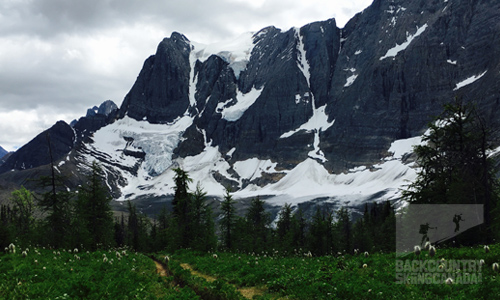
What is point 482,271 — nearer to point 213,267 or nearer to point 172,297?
point 172,297

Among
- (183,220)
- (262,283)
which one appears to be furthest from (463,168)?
(183,220)

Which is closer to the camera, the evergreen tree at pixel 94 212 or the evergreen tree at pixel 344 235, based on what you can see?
the evergreen tree at pixel 94 212

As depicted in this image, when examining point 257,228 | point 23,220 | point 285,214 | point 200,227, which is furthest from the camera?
point 285,214

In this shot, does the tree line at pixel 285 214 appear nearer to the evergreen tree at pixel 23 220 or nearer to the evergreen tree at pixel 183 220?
the evergreen tree at pixel 183 220

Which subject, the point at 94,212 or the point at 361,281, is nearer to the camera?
the point at 361,281

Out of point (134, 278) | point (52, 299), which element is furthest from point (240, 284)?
point (52, 299)

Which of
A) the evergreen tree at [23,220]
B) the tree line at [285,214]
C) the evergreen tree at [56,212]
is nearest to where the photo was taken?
the tree line at [285,214]

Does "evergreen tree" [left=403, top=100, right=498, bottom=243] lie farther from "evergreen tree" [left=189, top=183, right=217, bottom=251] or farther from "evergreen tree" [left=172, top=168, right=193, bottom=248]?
"evergreen tree" [left=172, top=168, right=193, bottom=248]

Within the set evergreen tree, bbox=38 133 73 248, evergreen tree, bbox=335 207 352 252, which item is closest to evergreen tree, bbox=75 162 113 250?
evergreen tree, bbox=38 133 73 248

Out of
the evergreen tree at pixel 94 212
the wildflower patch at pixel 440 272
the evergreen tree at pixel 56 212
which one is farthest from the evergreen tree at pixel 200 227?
the wildflower patch at pixel 440 272

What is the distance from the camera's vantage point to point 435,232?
23.3 meters

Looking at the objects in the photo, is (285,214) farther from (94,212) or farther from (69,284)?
(69,284)

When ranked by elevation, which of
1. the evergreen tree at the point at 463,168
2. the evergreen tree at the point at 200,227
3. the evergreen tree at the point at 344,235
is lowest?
the evergreen tree at the point at 344,235

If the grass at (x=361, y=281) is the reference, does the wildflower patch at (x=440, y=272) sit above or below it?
above
